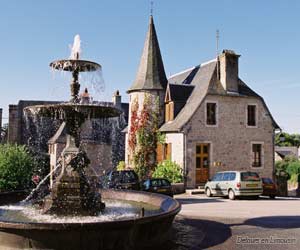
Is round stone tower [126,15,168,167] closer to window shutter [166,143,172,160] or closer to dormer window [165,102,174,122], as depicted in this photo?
dormer window [165,102,174,122]

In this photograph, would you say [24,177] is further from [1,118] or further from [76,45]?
[1,118]

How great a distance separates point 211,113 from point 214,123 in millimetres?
689

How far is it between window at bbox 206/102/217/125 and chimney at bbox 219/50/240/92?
1.56 meters

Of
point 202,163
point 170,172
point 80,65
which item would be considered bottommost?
point 170,172

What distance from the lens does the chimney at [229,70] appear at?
2609 cm

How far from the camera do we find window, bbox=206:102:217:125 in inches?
1001

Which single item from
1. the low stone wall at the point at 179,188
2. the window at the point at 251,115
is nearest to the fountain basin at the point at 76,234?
the low stone wall at the point at 179,188

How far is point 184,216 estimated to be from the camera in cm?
1266

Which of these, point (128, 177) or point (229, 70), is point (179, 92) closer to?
point (229, 70)

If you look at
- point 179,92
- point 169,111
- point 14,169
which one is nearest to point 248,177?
point 169,111

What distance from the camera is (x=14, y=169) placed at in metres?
17.2

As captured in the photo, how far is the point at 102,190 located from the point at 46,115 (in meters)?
4.68

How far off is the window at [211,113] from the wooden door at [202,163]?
1529mm

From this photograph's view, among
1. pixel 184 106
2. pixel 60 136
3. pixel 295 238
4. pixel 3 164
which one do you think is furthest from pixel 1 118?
pixel 295 238
